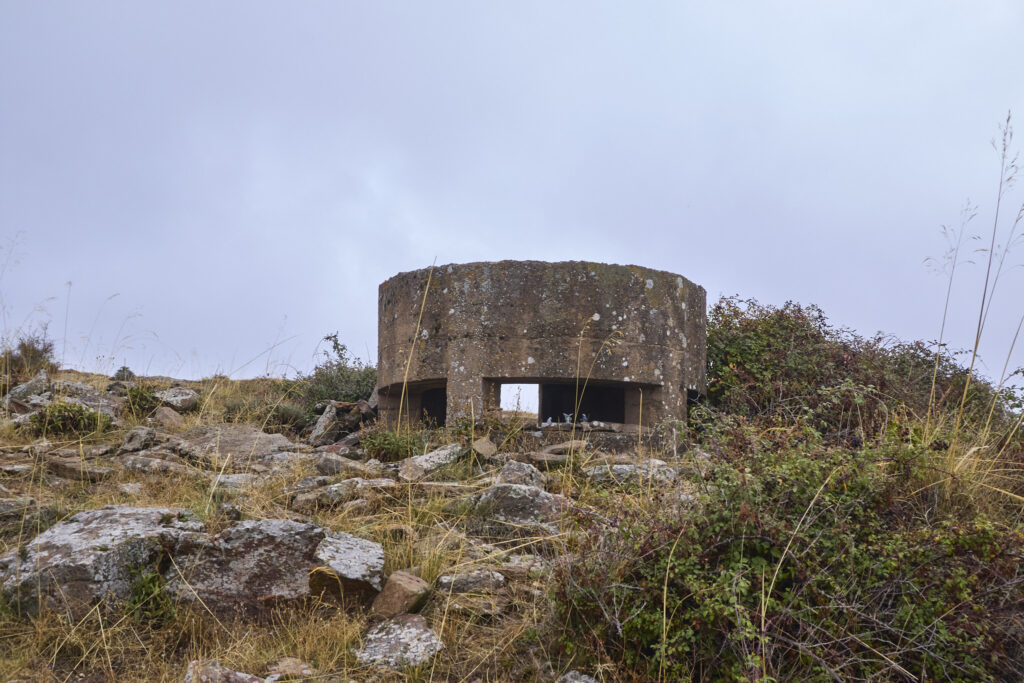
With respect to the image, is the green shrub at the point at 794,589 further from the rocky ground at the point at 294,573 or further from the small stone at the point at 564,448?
the small stone at the point at 564,448

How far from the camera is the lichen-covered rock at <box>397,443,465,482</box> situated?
5715 mm

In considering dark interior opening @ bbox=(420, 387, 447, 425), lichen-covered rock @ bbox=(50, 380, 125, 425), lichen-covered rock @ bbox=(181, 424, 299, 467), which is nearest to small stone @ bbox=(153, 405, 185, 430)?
lichen-covered rock @ bbox=(50, 380, 125, 425)

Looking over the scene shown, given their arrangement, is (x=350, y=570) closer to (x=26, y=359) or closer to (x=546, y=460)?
(x=546, y=460)

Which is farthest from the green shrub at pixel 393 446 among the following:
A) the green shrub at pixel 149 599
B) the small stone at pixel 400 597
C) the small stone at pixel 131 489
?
the green shrub at pixel 149 599

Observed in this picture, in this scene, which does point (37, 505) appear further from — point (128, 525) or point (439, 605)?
point (439, 605)

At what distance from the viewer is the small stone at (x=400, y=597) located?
3.87 metres

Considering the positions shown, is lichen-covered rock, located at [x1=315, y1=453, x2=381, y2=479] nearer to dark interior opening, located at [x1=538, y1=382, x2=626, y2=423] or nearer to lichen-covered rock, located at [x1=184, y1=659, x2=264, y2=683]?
lichen-covered rock, located at [x1=184, y1=659, x2=264, y2=683]

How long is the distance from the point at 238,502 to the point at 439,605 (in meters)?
1.46

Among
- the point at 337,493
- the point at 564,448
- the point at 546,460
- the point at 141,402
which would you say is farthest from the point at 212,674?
the point at 141,402

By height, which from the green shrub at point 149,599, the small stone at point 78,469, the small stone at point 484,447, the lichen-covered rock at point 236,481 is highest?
the small stone at point 484,447

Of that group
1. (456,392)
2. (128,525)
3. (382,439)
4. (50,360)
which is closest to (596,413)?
(456,392)

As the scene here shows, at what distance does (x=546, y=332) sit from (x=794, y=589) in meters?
4.37

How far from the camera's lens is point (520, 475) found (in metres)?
5.54

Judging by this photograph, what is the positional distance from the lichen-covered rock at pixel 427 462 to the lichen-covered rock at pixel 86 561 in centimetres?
164
